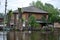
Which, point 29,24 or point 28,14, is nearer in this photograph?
point 29,24

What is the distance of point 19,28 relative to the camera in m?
37.4

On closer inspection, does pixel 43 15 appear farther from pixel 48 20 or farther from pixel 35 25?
pixel 35 25

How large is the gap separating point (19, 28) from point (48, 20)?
11.0 meters

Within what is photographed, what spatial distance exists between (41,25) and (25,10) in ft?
15.4

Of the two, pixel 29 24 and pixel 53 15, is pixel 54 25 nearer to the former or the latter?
pixel 53 15

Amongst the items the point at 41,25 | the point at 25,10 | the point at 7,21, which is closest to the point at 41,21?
the point at 41,25

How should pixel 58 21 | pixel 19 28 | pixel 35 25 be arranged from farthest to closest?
1. pixel 58 21
2. pixel 35 25
3. pixel 19 28

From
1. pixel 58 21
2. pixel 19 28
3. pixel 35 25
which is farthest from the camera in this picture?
pixel 58 21

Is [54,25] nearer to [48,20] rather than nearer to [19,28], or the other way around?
[48,20]

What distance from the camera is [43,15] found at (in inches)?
1923

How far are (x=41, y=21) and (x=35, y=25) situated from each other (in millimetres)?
4599

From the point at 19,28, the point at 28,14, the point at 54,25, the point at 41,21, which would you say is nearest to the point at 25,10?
the point at 28,14

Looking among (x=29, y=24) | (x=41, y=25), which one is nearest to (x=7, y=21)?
(x=29, y=24)

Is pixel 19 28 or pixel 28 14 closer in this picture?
pixel 19 28
